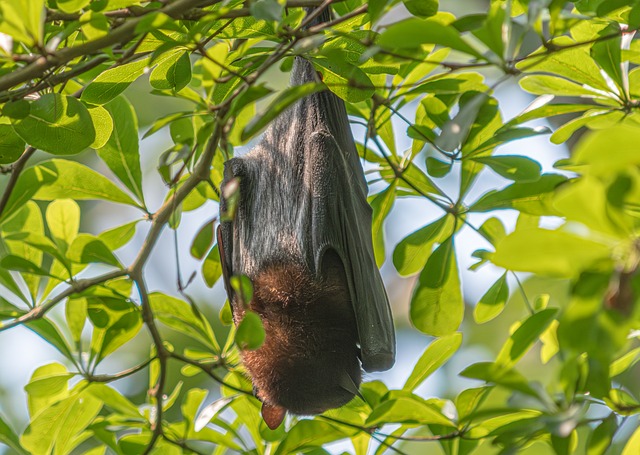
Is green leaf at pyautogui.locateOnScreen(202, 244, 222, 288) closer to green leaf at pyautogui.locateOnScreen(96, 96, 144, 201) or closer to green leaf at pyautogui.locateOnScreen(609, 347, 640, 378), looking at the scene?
green leaf at pyautogui.locateOnScreen(96, 96, 144, 201)

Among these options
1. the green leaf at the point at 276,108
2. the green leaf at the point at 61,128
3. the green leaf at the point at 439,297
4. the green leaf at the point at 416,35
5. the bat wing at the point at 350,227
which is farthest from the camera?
the bat wing at the point at 350,227

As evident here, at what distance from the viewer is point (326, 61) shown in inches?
86.7

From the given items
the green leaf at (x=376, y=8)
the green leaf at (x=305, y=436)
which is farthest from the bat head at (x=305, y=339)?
the green leaf at (x=376, y=8)

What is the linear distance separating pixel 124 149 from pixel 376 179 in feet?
3.17

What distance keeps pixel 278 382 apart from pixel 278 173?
3.00 feet

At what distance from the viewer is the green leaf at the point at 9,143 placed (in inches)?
96.3

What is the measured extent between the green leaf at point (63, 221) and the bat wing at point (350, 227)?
94 centimetres

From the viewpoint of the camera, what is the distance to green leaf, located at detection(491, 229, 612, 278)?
1.12 m

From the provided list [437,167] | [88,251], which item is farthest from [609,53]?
[88,251]

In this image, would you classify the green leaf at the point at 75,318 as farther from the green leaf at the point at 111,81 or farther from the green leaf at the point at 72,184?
the green leaf at the point at 111,81

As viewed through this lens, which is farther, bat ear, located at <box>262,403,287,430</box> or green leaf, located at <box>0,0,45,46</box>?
bat ear, located at <box>262,403,287,430</box>

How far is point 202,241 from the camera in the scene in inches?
115

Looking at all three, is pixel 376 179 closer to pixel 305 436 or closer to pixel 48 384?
pixel 305 436

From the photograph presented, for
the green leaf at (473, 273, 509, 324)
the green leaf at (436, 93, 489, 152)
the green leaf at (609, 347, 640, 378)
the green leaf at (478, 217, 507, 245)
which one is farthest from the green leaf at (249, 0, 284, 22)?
the green leaf at (609, 347, 640, 378)
